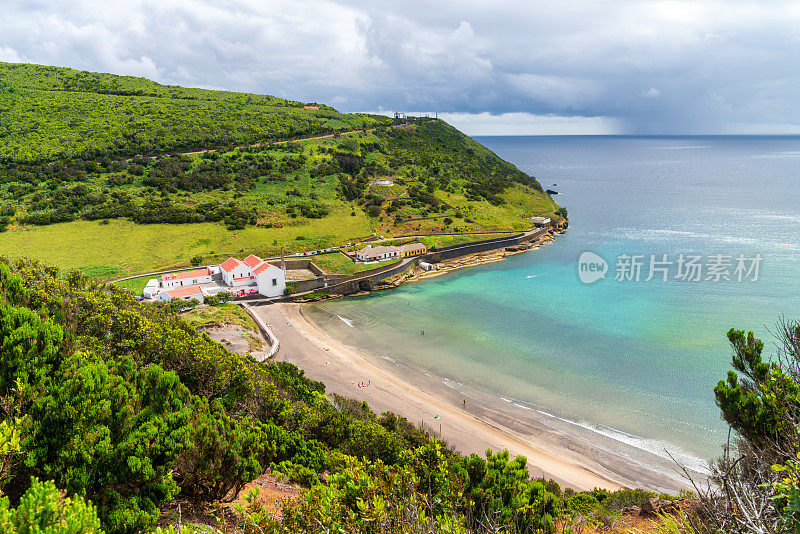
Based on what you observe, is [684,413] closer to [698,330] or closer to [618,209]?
A: [698,330]

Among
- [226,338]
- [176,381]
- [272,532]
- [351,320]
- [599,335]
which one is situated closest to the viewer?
[272,532]

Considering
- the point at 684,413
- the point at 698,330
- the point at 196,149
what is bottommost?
the point at 684,413

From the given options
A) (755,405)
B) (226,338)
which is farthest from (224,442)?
(226,338)

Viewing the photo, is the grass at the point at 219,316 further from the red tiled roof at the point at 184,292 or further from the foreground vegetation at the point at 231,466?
the foreground vegetation at the point at 231,466

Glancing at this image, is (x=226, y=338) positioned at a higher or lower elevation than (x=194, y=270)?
lower

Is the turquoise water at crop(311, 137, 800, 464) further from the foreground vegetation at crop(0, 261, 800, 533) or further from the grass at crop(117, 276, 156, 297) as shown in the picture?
the grass at crop(117, 276, 156, 297)

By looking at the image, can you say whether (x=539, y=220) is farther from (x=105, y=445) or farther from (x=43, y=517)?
(x=43, y=517)

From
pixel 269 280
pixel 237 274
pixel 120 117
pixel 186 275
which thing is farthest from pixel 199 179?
pixel 269 280

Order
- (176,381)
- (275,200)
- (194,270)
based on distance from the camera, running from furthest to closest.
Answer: (275,200) < (194,270) < (176,381)
